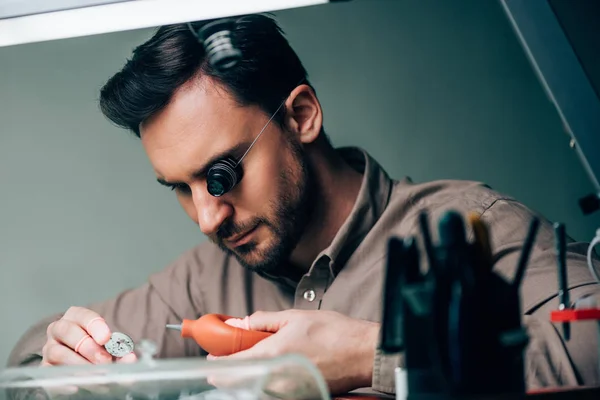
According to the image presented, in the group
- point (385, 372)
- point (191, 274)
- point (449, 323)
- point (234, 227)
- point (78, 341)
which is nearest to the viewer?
point (449, 323)

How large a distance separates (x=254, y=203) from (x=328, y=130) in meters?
0.26

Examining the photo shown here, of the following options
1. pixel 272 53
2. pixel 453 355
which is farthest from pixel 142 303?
pixel 453 355

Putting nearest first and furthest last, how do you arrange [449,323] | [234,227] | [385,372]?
[449,323]
[385,372]
[234,227]

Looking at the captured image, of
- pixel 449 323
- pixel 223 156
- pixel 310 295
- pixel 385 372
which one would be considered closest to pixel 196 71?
pixel 223 156

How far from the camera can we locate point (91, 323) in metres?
1.31

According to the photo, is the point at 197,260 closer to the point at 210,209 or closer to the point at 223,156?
the point at 210,209

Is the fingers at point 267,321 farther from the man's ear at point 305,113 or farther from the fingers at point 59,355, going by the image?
the man's ear at point 305,113

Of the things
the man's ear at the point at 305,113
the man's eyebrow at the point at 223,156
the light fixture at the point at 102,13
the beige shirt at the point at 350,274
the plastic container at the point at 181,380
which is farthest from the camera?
the man's ear at the point at 305,113

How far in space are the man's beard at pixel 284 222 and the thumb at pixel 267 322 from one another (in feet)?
1.18

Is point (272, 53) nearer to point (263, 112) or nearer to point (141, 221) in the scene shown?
point (263, 112)

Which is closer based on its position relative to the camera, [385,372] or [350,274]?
[385,372]

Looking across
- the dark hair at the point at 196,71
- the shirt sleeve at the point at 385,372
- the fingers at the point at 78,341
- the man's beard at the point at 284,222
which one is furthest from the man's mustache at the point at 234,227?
the shirt sleeve at the point at 385,372

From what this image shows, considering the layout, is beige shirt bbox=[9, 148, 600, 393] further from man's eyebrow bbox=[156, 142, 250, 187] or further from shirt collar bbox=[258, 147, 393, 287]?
man's eyebrow bbox=[156, 142, 250, 187]

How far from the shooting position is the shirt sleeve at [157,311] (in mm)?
1519
